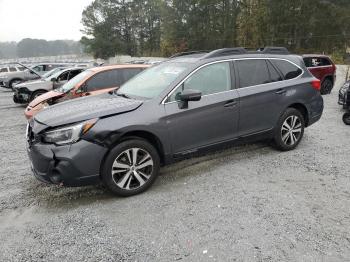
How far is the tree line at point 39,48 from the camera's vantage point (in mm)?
120719

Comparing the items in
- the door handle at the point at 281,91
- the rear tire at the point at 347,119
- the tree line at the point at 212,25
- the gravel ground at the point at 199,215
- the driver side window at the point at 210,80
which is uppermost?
the tree line at the point at 212,25

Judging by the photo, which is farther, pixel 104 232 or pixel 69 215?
pixel 69 215

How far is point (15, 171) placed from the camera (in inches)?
203

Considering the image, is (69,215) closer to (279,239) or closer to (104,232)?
(104,232)

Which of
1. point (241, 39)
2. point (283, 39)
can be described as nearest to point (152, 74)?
point (283, 39)

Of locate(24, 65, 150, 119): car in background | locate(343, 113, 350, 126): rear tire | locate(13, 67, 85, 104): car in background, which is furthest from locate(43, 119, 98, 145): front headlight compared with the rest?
locate(13, 67, 85, 104): car in background

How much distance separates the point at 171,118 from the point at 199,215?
1.31 metres

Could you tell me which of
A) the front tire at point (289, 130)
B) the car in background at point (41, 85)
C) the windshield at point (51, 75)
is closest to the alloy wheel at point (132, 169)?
the front tire at point (289, 130)

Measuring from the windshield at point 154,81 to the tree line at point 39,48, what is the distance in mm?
118760

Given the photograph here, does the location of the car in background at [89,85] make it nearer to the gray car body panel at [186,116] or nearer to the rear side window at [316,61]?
the gray car body panel at [186,116]

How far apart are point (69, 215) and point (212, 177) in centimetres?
199

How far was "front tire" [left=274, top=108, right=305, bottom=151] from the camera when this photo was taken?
530 cm

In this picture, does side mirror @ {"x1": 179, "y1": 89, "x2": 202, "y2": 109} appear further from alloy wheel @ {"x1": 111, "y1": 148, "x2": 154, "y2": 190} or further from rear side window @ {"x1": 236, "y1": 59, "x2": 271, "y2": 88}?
rear side window @ {"x1": 236, "y1": 59, "x2": 271, "y2": 88}

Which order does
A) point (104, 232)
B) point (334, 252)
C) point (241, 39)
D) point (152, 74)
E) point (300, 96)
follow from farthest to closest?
point (241, 39) → point (300, 96) → point (152, 74) → point (104, 232) → point (334, 252)
